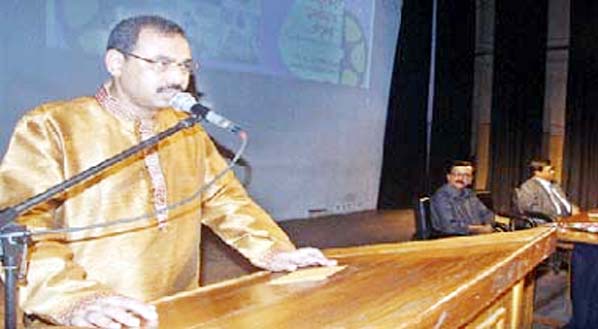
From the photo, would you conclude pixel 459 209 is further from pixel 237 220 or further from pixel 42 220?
pixel 42 220

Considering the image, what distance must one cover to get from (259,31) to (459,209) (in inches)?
85.6

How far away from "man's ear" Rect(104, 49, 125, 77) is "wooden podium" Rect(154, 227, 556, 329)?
1.93ft

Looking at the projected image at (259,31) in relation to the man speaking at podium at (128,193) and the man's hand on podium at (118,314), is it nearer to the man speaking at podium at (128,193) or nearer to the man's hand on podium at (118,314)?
the man speaking at podium at (128,193)

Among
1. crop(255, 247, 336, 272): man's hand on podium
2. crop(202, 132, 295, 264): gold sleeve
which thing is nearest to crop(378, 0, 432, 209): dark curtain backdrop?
crop(202, 132, 295, 264): gold sleeve

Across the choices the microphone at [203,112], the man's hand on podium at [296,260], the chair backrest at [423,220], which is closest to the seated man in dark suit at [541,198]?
the chair backrest at [423,220]

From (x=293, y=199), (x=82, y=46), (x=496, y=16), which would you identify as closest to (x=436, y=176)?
(x=496, y=16)

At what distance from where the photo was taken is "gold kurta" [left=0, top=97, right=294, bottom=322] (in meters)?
1.36

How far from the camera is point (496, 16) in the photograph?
31.3 feet

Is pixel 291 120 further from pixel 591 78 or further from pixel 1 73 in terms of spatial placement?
pixel 591 78

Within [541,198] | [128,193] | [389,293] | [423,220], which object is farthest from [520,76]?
[389,293]

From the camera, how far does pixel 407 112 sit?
8.85m

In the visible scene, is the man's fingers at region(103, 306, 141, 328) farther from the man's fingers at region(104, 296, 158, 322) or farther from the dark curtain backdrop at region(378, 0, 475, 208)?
the dark curtain backdrop at region(378, 0, 475, 208)

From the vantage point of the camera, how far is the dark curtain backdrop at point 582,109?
9015mm

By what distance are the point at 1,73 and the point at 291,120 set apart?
299cm
